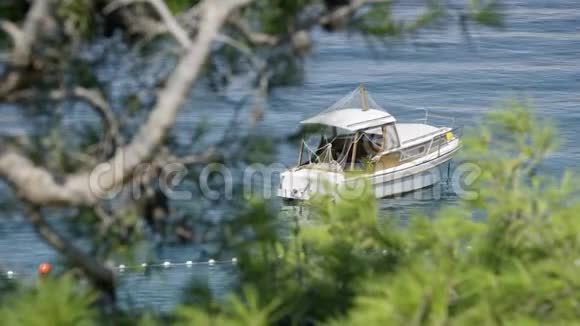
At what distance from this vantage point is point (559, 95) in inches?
755

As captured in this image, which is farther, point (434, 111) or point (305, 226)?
point (434, 111)

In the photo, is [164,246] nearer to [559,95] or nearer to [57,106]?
[57,106]

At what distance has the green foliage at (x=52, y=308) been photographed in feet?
9.86

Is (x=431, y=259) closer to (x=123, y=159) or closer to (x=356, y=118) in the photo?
(x=123, y=159)

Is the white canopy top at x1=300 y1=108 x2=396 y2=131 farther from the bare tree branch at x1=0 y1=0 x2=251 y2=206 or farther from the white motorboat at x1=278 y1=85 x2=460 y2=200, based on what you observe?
the bare tree branch at x1=0 y1=0 x2=251 y2=206

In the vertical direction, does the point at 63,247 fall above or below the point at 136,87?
below

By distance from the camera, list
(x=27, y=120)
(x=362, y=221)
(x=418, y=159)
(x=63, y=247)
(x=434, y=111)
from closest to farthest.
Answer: (x=63, y=247) → (x=27, y=120) → (x=362, y=221) → (x=418, y=159) → (x=434, y=111)

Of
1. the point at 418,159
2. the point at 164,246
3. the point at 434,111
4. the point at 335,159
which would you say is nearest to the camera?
the point at 164,246

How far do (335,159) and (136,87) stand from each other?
11929 millimetres

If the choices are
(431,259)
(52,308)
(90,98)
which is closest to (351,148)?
(431,259)

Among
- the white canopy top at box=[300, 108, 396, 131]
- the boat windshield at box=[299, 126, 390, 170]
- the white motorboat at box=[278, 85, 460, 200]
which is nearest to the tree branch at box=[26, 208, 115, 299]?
the white motorboat at box=[278, 85, 460, 200]

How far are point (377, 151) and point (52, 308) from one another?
42.9 ft

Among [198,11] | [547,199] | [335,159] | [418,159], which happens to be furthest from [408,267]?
[418,159]

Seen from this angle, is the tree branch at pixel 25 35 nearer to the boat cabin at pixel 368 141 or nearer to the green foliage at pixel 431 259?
the green foliage at pixel 431 259
